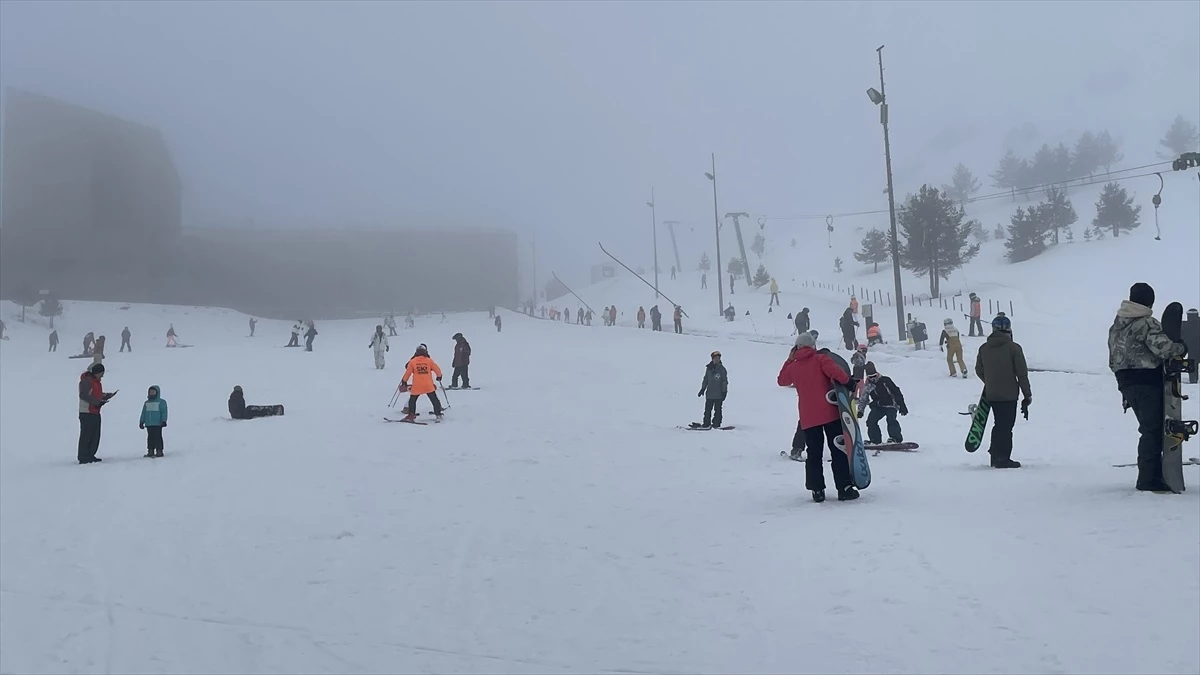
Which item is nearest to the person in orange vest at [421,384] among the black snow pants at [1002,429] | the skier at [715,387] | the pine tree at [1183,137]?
the skier at [715,387]

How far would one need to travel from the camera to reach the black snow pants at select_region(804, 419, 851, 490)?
7.49 m

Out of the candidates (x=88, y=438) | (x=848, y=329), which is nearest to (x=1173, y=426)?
(x=88, y=438)

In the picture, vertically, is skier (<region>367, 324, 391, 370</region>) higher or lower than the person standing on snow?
higher

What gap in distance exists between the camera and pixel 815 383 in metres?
7.46

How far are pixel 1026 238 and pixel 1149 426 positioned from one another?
6104 centimetres

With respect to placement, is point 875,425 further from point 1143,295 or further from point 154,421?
point 154,421

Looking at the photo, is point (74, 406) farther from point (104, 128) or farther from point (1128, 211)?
point (1128, 211)

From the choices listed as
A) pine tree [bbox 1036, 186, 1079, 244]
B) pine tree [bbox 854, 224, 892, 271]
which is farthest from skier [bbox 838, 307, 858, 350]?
pine tree [bbox 1036, 186, 1079, 244]

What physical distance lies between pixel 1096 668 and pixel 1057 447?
9076mm

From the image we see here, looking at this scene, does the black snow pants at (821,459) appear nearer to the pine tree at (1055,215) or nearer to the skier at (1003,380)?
the skier at (1003,380)

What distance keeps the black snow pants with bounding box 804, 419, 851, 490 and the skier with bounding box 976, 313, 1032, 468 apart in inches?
80.4

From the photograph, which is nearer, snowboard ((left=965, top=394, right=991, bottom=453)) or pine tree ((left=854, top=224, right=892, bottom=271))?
snowboard ((left=965, top=394, right=991, bottom=453))

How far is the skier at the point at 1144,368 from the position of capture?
21.1 feet

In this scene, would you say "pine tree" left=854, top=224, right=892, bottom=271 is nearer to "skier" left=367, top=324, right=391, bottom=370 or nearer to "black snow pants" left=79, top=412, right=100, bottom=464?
"skier" left=367, top=324, right=391, bottom=370
